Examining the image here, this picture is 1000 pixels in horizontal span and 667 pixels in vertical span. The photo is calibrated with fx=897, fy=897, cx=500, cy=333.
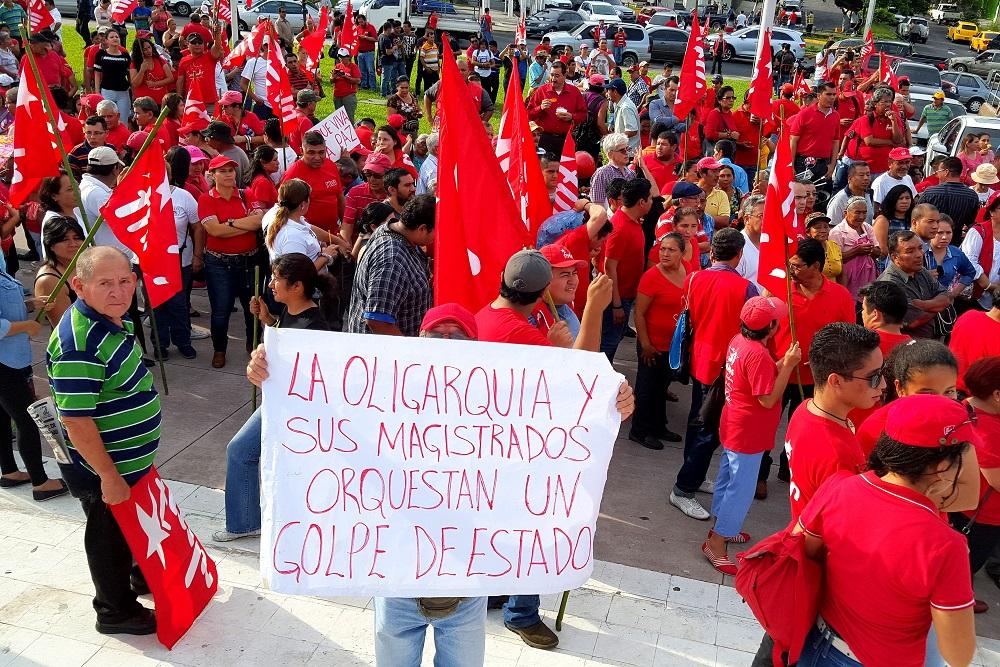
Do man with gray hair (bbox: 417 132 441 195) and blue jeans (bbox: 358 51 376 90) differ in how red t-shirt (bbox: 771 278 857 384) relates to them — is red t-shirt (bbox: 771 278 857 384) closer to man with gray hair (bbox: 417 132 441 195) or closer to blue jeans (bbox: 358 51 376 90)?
man with gray hair (bbox: 417 132 441 195)

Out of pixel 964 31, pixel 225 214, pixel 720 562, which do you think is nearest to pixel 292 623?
pixel 720 562

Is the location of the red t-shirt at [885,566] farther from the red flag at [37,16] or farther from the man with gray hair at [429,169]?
the red flag at [37,16]

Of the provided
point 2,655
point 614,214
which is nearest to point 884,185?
point 614,214

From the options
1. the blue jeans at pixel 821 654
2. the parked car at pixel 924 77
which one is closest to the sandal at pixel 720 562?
the blue jeans at pixel 821 654

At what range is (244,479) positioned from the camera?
4883 mm

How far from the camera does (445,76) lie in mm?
4449

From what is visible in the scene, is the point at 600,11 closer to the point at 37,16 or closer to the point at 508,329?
the point at 37,16

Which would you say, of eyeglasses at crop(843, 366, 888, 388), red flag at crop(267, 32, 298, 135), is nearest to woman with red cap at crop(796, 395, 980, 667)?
eyeglasses at crop(843, 366, 888, 388)

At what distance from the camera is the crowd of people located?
2.89 metres

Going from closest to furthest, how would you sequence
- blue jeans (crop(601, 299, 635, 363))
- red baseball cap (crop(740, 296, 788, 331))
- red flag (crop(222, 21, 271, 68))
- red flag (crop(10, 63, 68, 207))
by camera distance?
red baseball cap (crop(740, 296, 788, 331)) → red flag (crop(10, 63, 68, 207)) → blue jeans (crop(601, 299, 635, 363)) → red flag (crop(222, 21, 271, 68))

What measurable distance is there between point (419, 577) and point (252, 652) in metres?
1.46

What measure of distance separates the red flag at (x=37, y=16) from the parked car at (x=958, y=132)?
13712 mm

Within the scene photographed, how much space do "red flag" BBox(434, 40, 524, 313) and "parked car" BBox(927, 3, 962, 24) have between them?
60697mm

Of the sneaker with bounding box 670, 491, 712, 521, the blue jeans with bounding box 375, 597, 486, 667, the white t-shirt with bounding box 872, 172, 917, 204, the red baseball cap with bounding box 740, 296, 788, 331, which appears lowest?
the sneaker with bounding box 670, 491, 712, 521
